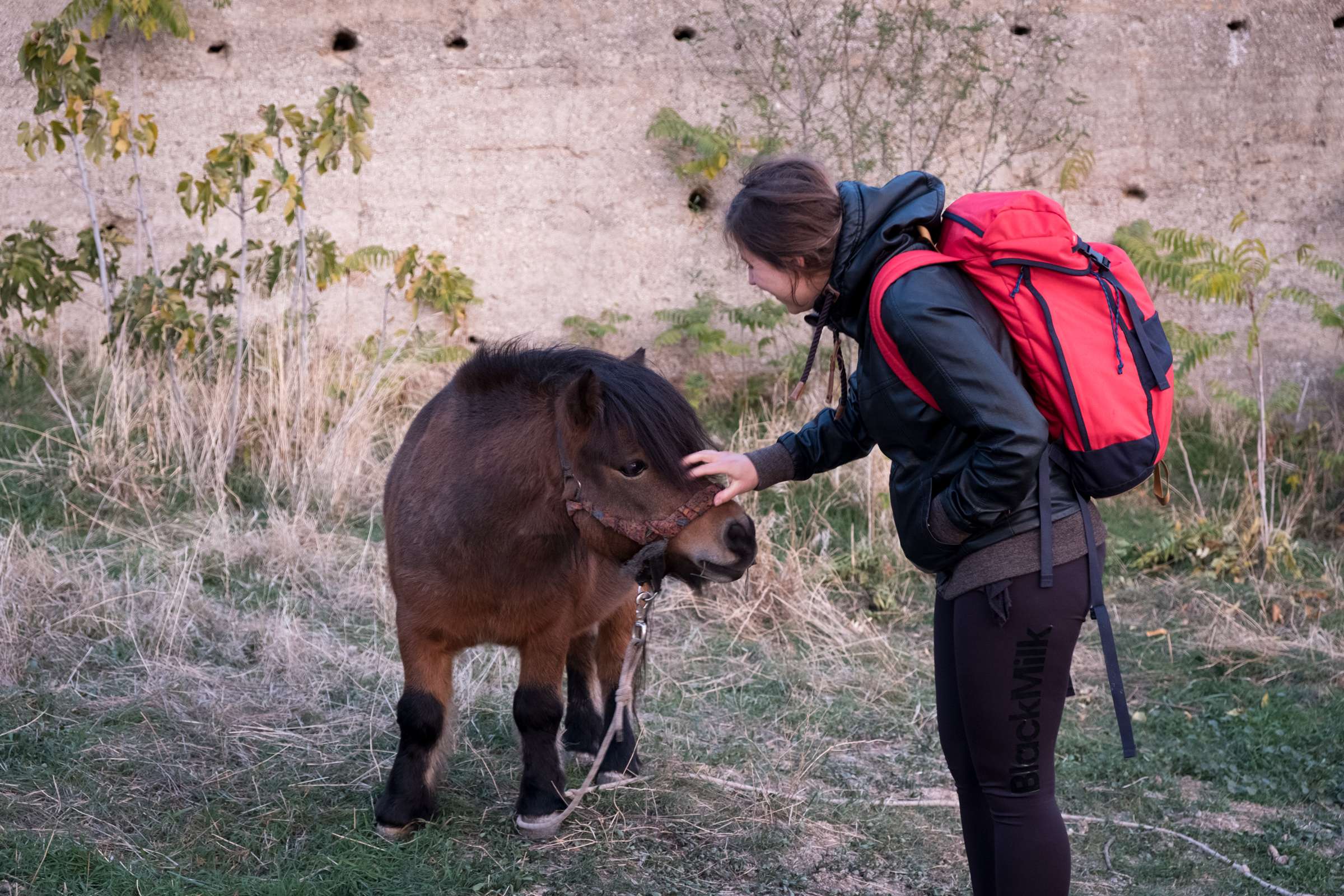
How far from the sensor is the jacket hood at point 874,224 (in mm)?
2254

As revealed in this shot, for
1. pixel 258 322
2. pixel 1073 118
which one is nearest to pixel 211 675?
pixel 258 322

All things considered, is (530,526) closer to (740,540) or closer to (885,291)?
(740,540)

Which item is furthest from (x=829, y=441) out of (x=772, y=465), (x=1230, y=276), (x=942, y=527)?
(x=1230, y=276)

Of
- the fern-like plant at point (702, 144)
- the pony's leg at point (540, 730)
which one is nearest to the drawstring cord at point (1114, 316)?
the pony's leg at point (540, 730)

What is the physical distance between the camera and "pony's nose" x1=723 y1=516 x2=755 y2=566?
282 cm

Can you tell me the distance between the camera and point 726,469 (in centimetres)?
279

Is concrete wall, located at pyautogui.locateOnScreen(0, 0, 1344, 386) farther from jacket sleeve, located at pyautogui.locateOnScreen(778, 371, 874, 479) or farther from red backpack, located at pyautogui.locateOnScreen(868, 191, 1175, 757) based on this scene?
red backpack, located at pyautogui.locateOnScreen(868, 191, 1175, 757)

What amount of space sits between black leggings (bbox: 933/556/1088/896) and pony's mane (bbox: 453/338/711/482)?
0.86m

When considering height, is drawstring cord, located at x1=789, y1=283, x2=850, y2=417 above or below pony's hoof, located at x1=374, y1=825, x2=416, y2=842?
above

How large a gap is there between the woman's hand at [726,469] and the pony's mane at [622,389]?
0.16 feet

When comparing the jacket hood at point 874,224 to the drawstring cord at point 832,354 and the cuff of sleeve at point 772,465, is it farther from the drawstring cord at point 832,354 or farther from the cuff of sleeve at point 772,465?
the cuff of sleeve at point 772,465

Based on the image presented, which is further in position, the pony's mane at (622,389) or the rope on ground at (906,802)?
the rope on ground at (906,802)

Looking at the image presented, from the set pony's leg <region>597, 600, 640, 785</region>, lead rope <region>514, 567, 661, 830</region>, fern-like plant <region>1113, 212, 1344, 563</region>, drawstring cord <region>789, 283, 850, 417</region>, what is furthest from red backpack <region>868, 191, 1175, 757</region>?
fern-like plant <region>1113, 212, 1344, 563</region>

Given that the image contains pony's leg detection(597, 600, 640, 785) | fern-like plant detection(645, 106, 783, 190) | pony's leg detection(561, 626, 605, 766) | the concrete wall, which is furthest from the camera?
the concrete wall
